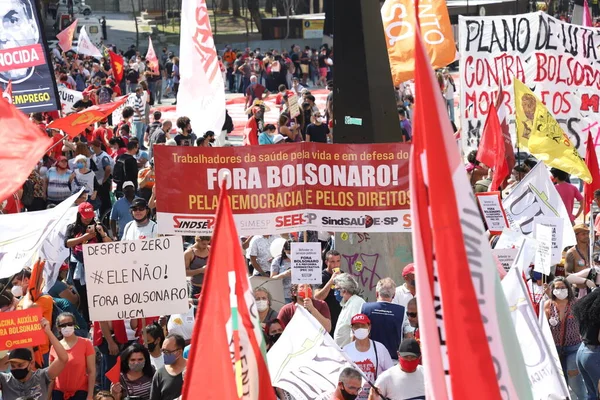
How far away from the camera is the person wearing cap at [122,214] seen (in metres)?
12.0

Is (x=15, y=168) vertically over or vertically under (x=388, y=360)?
over

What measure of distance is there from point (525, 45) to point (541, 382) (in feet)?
27.7

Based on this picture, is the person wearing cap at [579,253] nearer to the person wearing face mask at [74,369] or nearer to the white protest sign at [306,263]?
the white protest sign at [306,263]

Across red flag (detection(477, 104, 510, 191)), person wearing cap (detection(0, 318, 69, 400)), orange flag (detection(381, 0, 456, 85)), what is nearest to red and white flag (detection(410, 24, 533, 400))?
person wearing cap (detection(0, 318, 69, 400))

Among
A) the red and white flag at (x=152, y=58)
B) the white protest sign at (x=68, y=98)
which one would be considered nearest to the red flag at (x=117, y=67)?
the red and white flag at (x=152, y=58)

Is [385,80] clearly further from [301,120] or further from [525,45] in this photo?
[301,120]

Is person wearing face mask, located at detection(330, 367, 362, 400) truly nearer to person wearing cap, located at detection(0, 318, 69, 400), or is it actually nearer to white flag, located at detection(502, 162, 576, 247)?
person wearing cap, located at detection(0, 318, 69, 400)

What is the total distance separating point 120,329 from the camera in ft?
29.8

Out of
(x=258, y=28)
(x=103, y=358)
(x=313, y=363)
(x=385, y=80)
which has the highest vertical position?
A: (x=385, y=80)

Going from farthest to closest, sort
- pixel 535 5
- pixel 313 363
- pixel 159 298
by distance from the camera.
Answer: pixel 535 5
pixel 159 298
pixel 313 363

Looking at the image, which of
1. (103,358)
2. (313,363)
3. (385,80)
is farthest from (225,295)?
(385,80)

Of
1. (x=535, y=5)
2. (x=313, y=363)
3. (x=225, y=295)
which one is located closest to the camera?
(x=225, y=295)

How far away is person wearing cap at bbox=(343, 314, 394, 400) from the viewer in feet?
25.4

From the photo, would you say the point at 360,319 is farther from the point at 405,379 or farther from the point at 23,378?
the point at 23,378
